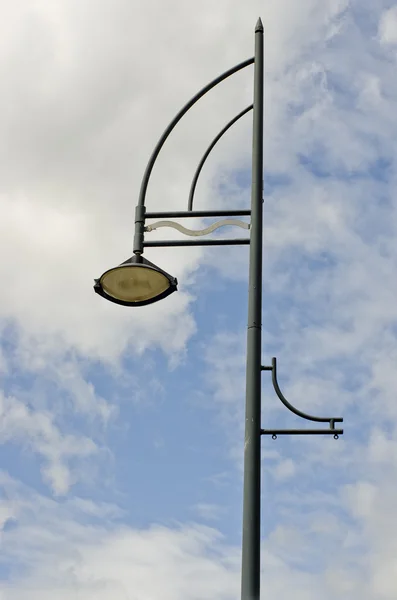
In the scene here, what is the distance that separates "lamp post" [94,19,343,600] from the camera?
7781mm

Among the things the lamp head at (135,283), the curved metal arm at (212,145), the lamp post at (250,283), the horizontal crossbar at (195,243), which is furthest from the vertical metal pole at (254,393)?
the lamp head at (135,283)

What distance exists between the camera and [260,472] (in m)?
7.95

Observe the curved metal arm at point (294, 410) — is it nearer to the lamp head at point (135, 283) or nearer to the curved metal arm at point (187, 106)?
the lamp head at point (135, 283)

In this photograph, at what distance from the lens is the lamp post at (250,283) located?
778 centimetres

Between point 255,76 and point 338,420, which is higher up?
point 255,76

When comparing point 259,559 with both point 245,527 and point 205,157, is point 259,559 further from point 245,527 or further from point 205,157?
point 205,157

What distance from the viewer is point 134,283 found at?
30.7 feet

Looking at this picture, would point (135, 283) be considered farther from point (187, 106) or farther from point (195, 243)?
point (187, 106)

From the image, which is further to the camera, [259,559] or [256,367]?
[256,367]

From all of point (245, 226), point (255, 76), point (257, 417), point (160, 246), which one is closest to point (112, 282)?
point (160, 246)

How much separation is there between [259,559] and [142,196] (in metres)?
3.93

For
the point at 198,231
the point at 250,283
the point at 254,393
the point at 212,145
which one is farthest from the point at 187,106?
the point at 254,393

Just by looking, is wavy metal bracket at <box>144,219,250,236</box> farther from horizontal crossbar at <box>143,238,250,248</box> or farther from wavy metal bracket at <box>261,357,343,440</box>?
wavy metal bracket at <box>261,357,343,440</box>

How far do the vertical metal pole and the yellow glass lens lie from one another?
0.99m
